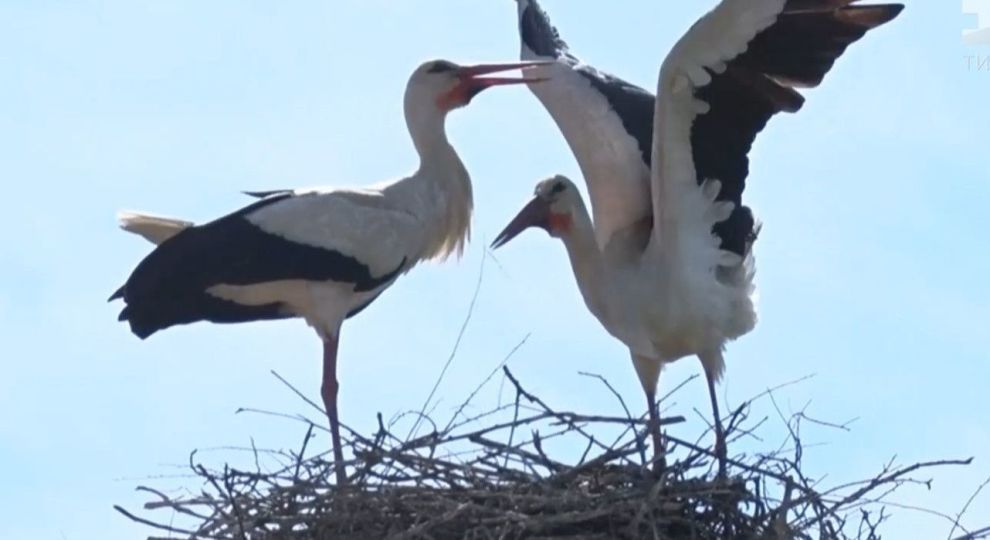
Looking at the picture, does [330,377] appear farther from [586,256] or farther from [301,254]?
[586,256]

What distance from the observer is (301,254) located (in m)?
9.19

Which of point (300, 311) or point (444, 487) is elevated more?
point (300, 311)

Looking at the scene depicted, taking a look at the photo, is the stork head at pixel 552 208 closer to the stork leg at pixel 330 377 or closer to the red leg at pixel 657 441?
the stork leg at pixel 330 377

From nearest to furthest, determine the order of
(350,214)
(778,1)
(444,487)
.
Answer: (444,487) → (778,1) → (350,214)

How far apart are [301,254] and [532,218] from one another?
0.74 metres

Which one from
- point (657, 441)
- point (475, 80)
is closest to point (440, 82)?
point (475, 80)

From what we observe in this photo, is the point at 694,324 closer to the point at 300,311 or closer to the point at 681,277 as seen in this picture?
the point at 681,277

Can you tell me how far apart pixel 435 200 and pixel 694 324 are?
1016 millimetres

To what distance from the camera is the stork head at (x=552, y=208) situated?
30.1ft

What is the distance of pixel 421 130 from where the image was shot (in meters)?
9.66

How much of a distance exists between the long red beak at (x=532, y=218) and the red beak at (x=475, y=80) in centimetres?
62

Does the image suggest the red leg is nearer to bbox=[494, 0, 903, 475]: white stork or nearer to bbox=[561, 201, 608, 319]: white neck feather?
bbox=[494, 0, 903, 475]: white stork

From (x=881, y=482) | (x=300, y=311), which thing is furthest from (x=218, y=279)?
(x=881, y=482)

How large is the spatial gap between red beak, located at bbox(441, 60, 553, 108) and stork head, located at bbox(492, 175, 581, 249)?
60cm
